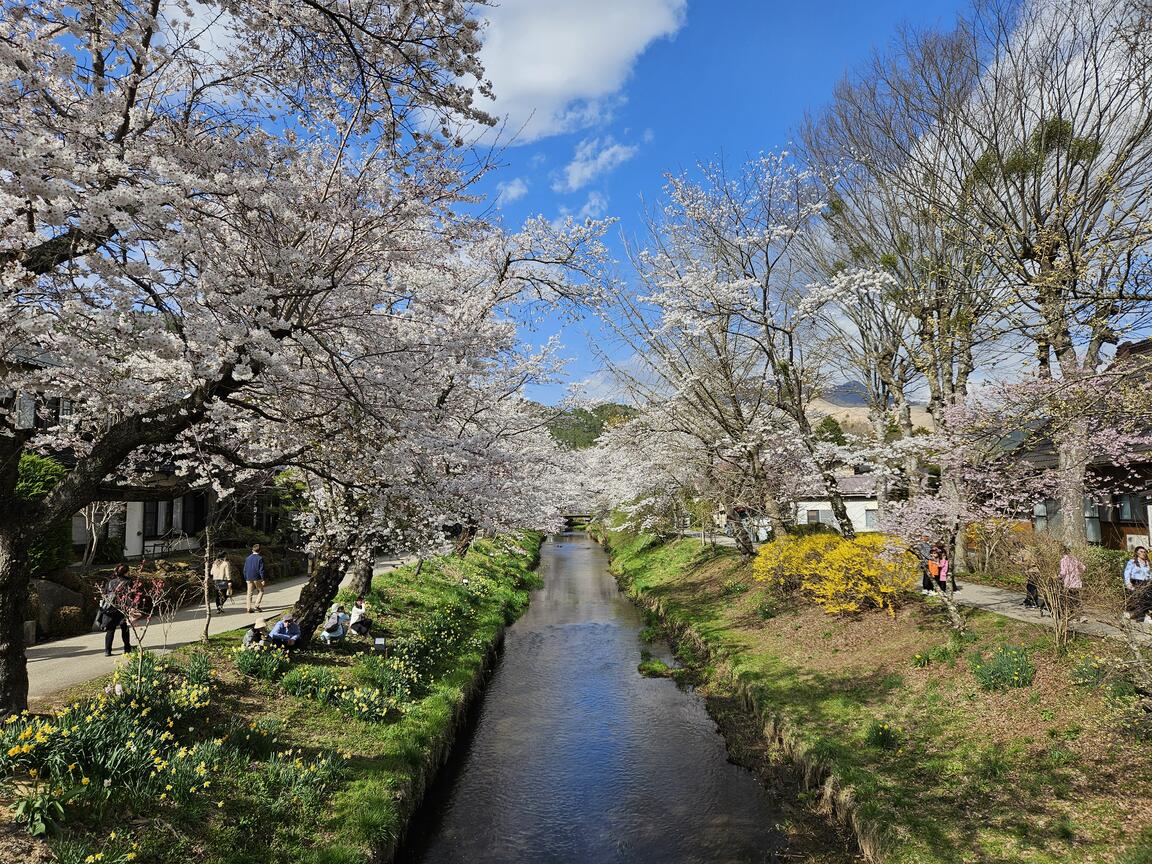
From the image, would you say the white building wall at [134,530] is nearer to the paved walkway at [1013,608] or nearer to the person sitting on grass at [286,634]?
the person sitting on grass at [286,634]

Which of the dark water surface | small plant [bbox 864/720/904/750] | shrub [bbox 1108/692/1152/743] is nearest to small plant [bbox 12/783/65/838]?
the dark water surface

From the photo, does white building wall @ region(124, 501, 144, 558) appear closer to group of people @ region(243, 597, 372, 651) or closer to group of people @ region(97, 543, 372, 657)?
group of people @ region(97, 543, 372, 657)

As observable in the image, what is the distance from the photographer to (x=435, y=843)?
8414mm

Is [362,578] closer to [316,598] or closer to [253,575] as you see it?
[253,575]

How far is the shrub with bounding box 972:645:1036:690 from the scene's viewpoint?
9281mm

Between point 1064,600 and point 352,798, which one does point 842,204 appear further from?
point 352,798

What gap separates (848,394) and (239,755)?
65.6ft

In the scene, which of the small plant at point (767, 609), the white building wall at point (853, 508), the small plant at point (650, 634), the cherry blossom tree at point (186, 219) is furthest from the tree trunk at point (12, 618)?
the white building wall at point (853, 508)

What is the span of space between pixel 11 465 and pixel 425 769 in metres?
6.59

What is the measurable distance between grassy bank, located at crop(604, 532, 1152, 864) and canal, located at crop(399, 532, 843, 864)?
131cm

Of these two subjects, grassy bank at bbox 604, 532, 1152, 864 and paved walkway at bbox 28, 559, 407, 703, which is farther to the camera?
paved walkway at bbox 28, 559, 407, 703

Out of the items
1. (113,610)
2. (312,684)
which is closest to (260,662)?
(312,684)

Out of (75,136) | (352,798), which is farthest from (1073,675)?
(75,136)

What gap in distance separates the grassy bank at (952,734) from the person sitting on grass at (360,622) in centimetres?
778
